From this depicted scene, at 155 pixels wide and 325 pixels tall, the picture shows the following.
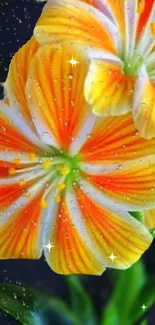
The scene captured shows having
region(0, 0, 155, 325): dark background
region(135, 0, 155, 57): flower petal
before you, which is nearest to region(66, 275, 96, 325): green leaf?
region(0, 0, 155, 325): dark background

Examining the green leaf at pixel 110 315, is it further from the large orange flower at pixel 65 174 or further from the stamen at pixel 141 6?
the stamen at pixel 141 6

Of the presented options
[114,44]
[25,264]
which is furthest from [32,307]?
[114,44]

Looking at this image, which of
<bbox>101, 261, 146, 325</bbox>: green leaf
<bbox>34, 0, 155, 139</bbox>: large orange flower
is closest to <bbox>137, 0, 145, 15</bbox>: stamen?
<bbox>34, 0, 155, 139</bbox>: large orange flower

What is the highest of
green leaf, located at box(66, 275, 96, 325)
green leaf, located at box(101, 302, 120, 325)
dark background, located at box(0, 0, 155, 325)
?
dark background, located at box(0, 0, 155, 325)

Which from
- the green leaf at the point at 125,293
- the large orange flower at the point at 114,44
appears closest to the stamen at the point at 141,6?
the large orange flower at the point at 114,44

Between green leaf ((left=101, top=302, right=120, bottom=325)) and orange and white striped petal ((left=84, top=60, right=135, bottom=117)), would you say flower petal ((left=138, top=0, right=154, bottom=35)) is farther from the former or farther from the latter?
green leaf ((left=101, top=302, right=120, bottom=325))

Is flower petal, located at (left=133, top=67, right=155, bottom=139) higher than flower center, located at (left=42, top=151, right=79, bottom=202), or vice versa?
flower petal, located at (left=133, top=67, right=155, bottom=139)

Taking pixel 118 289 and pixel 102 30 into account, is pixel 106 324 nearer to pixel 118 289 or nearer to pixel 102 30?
pixel 118 289
